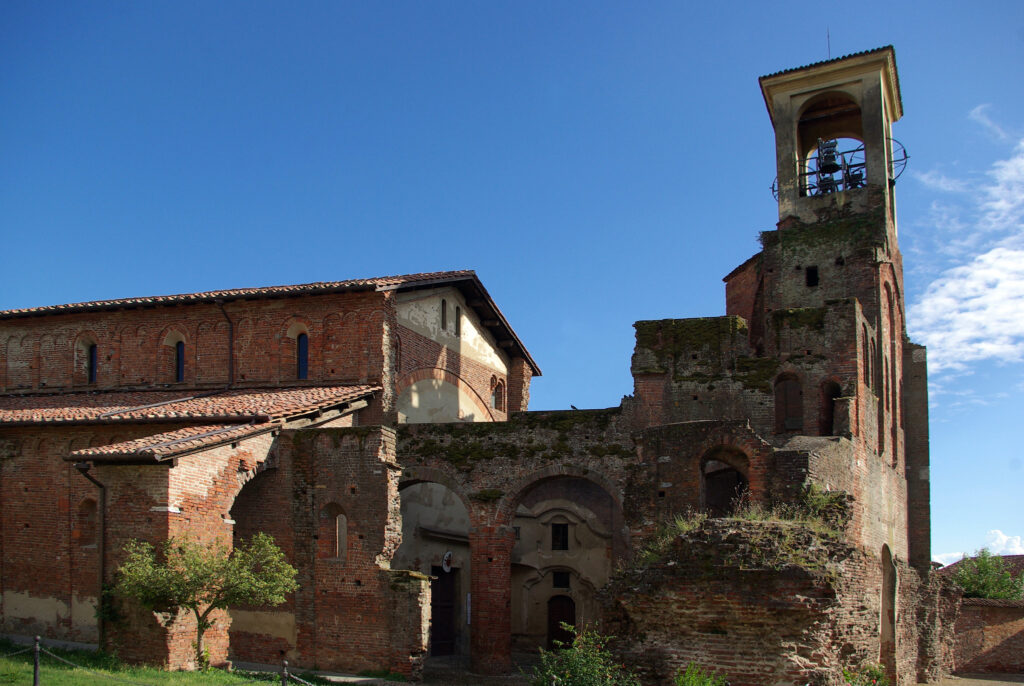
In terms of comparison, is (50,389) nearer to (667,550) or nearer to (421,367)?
(421,367)

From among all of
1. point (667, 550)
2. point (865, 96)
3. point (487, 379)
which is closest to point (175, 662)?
point (667, 550)

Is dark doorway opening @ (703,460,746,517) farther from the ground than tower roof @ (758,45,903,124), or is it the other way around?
tower roof @ (758,45,903,124)

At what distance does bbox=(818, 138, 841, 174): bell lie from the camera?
2683 cm

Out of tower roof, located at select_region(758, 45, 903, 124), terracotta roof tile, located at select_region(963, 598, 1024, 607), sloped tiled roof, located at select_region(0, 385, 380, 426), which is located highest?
tower roof, located at select_region(758, 45, 903, 124)

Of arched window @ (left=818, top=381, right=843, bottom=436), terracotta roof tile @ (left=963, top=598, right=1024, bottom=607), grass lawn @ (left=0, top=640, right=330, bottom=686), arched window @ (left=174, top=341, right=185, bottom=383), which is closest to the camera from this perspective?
grass lawn @ (left=0, top=640, right=330, bottom=686)

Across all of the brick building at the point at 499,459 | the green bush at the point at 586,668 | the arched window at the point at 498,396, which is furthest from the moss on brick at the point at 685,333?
the green bush at the point at 586,668

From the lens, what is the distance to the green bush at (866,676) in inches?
532

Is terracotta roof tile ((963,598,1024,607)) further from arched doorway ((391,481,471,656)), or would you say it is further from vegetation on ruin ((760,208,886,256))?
arched doorway ((391,481,471,656))

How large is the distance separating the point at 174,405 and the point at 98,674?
8456 mm

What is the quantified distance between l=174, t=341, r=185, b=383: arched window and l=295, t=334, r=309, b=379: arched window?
10.5 feet

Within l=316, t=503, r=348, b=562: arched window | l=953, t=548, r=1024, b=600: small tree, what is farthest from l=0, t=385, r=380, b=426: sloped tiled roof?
l=953, t=548, r=1024, b=600: small tree

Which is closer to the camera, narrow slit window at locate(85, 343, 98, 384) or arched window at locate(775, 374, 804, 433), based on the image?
arched window at locate(775, 374, 804, 433)

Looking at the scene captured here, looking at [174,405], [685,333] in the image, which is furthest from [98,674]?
[685,333]

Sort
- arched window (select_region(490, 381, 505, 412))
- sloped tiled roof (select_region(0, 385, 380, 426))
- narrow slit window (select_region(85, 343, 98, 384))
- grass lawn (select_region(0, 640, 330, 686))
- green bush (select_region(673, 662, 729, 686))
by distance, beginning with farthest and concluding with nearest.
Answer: arched window (select_region(490, 381, 505, 412))
narrow slit window (select_region(85, 343, 98, 384))
sloped tiled roof (select_region(0, 385, 380, 426))
grass lawn (select_region(0, 640, 330, 686))
green bush (select_region(673, 662, 729, 686))
